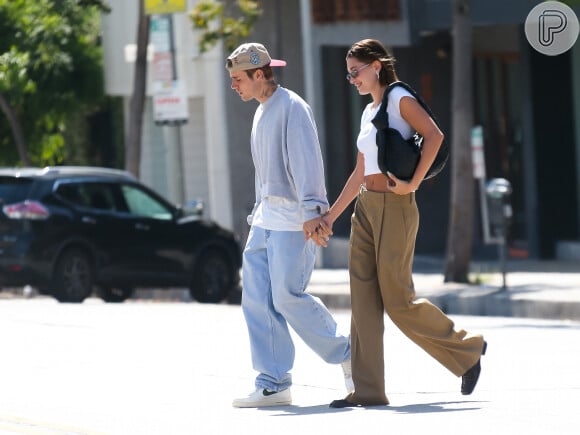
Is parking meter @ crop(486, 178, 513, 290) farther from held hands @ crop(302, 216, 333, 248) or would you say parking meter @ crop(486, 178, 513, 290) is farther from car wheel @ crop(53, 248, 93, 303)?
held hands @ crop(302, 216, 333, 248)

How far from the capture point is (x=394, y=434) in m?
7.90

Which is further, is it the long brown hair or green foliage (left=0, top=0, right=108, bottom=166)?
green foliage (left=0, top=0, right=108, bottom=166)

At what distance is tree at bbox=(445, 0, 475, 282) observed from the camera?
19.8m

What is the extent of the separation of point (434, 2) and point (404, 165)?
15.5m

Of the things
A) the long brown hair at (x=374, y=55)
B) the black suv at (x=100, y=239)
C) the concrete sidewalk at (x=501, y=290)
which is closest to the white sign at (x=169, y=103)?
the concrete sidewalk at (x=501, y=290)

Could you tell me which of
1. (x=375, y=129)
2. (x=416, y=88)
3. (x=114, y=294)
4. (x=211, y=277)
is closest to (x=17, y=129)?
(x=416, y=88)

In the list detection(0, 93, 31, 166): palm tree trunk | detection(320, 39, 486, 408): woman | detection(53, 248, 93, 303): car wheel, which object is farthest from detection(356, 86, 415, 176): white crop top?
detection(0, 93, 31, 166): palm tree trunk

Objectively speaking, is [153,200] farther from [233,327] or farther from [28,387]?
[28,387]

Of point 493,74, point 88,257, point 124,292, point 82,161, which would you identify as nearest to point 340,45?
point 493,74

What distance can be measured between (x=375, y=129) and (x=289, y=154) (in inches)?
18.7

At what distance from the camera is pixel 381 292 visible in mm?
8695

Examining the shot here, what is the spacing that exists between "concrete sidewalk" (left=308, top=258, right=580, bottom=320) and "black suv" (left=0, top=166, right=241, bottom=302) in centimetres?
136

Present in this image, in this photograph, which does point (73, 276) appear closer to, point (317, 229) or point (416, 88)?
point (416, 88)

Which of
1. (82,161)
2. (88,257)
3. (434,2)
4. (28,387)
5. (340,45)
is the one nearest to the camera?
(28,387)
